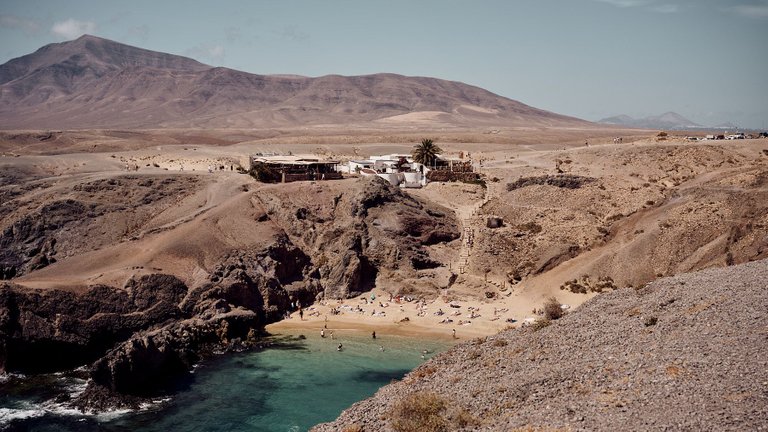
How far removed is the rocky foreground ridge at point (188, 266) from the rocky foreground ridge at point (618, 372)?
49.9 ft

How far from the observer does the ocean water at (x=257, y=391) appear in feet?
104

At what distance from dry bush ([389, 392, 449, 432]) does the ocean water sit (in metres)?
7.82

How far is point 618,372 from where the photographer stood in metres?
23.7

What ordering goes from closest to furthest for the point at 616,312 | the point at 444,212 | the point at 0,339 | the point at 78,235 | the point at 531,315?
the point at 616,312 < the point at 0,339 < the point at 531,315 < the point at 78,235 < the point at 444,212

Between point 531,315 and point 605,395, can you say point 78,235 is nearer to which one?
point 531,315

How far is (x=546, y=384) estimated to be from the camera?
24719mm

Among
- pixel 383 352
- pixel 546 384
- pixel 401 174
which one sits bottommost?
pixel 383 352

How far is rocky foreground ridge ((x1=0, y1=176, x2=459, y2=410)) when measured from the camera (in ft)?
123

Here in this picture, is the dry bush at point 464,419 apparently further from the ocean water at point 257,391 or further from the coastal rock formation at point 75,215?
the coastal rock formation at point 75,215

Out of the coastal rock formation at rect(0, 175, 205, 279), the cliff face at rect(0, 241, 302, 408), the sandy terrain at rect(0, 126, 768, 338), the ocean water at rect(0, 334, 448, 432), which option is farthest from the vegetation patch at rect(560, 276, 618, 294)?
the coastal rock formation at rect(0, 175, 205, 279)

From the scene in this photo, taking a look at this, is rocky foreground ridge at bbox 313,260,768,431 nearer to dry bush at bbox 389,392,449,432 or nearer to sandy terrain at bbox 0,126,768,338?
dry bush at bbox 389,392,449,432

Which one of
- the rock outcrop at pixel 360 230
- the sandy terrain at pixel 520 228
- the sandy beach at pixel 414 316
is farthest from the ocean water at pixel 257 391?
the rock outcrop at pixel 360 230

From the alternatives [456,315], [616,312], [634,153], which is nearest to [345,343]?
[456,315]

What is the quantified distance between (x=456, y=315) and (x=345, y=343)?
26.8ft
